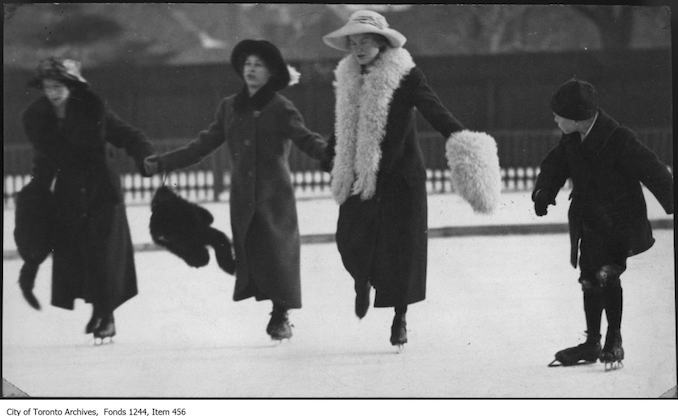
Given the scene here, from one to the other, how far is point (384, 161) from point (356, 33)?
775 millimetres

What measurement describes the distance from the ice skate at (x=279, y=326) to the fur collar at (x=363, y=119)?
81 cm

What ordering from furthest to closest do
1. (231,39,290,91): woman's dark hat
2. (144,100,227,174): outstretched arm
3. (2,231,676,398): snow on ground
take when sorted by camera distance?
(144,100,227,174): outstretched arm, (231,39,290,91): woman's dark hat, (2,231,676,398): snow on ground

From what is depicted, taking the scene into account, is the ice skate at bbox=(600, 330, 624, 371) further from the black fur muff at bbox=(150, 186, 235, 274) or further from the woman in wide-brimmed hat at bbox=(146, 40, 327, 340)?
the black fur muff at bbox=(150, 186, 235, 274)

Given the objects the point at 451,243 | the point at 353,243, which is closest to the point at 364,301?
the point at 353,243

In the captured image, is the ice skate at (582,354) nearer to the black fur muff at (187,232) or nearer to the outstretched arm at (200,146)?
the black fur muff at (187,232)

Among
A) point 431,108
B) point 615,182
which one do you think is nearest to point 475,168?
point 431,108

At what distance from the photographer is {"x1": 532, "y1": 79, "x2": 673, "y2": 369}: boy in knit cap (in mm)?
5941

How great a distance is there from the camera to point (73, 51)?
6305mm

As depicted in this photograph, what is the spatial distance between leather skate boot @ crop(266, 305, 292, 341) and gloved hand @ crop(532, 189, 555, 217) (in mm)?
1669

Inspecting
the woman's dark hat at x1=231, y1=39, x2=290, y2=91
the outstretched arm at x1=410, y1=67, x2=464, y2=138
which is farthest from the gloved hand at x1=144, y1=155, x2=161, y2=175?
the outstretched arm at x1=410, y1=67, x2=464, y2=138

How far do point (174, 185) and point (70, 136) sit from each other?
0.74m

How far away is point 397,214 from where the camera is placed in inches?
239

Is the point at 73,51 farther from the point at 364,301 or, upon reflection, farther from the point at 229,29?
the point at 364,301

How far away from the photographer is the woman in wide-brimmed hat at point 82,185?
618cm
